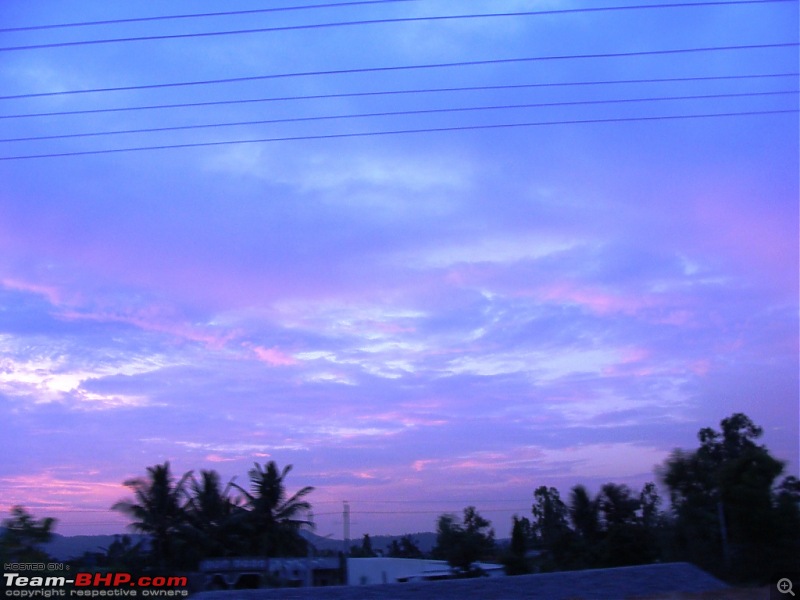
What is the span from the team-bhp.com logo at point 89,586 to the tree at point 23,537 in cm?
149

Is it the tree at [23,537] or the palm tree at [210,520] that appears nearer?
the tree at [23,537]

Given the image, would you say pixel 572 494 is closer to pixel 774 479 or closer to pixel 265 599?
pixel 774 479

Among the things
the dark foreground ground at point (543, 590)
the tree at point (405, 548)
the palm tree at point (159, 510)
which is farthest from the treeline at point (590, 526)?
the tree at point (405, 548)

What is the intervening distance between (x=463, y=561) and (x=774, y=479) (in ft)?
62.8

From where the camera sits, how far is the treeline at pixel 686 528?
1710 inches

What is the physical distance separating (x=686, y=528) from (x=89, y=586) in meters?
36.0

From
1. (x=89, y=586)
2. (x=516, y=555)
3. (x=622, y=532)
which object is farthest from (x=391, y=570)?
(x=89, y=586)

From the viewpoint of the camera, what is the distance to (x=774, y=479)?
1742 inches

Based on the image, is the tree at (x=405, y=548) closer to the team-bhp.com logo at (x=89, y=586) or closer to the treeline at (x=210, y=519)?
the treeline at (x=210, y=519)

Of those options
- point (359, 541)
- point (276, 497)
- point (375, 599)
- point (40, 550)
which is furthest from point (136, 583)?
point (359, 541)

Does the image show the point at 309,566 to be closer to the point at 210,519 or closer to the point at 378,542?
the point at 210,519

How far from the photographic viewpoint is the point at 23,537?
85.8ft

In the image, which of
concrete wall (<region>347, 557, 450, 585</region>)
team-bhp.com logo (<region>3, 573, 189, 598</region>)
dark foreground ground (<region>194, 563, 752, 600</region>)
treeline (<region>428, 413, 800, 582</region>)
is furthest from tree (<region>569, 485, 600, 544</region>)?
team-bhp.com logo (<region>3, 573, 189, 598</region>)

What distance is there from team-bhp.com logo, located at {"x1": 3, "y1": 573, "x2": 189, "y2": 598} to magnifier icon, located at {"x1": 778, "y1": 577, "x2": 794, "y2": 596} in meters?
18.5
